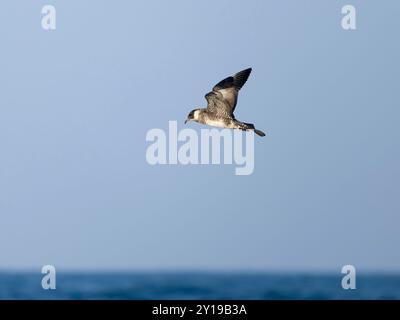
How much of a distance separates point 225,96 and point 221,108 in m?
0.23

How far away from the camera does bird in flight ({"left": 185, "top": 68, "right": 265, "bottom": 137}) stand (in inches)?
756

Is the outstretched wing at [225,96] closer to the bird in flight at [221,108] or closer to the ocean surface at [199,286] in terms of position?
the bird in flight at [221,108]

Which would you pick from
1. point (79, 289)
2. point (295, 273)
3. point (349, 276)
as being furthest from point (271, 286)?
point (349, 276)

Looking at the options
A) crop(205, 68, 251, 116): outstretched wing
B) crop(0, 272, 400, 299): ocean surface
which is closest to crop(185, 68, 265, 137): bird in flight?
crop(205, 68, 251, 116): outstretched wing

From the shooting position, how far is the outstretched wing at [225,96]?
19266 mm

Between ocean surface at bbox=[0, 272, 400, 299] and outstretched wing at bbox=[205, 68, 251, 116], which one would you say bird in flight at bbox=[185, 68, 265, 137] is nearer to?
outstretched wing at bbox=[205, 68, 251, 116]

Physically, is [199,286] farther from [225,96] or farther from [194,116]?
[225,96]

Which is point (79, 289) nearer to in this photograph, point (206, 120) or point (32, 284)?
point (32, 284)

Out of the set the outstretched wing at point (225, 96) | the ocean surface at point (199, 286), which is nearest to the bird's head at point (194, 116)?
the outstretched wing at point (225, 96)

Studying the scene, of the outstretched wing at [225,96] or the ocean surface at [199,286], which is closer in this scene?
the outstretched wing at [225,96]

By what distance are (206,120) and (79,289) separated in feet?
98.8

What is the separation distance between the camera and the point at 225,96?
19.4m
